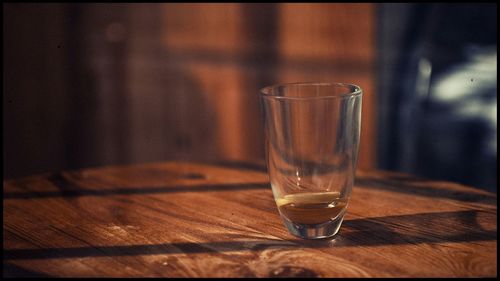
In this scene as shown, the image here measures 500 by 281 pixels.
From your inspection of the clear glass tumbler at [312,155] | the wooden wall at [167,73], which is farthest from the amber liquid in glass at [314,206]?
the wooden wall at [167,73]

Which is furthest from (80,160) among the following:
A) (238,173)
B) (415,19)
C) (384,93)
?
(238,173)

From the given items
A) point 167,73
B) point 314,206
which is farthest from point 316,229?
point 167,73

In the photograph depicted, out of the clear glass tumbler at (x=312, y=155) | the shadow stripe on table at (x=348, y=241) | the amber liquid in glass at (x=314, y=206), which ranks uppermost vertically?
the clear glass tumbler at (x=312, y=155)

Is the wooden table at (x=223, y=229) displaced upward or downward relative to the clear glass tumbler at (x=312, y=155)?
downward

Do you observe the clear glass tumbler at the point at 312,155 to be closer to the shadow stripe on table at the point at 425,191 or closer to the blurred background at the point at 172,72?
the shadow stripe on table at the point at 425,191

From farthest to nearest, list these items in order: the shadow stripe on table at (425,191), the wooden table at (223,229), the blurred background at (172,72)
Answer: the blurred background at (172,72) < the shadow stripe on table at (425,191) < the wooden table at (223,229)

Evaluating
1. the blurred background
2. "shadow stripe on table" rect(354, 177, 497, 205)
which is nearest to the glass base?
"shadow stripe on table" rect(354, 177, 497, 205)

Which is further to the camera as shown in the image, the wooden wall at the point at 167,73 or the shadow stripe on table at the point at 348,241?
the wooden wall at the point at 167,73

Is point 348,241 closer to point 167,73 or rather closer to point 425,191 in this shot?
point 425,191

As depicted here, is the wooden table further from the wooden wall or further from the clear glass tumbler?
the wooden wall
